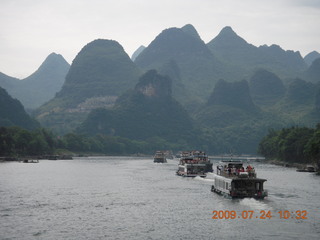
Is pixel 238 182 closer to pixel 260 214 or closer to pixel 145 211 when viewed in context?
pixel 260 214

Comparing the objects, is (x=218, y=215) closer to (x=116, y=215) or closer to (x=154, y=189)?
(x=116, y=215)

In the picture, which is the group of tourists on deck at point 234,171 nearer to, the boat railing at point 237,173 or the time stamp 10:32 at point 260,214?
the boat railing at point 237,173

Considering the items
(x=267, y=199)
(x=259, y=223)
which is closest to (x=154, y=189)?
(x=267, y=199)

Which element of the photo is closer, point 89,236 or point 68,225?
point 89,236

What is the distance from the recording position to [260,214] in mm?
91812

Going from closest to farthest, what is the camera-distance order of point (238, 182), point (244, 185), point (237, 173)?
point (244, 185) < point (238, 182) < point (237, 173)

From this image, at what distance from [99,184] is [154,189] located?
66.1 ft

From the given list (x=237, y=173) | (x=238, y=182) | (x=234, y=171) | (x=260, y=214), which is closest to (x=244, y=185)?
(x=238, y=182)

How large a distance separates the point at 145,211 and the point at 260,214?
19890mm

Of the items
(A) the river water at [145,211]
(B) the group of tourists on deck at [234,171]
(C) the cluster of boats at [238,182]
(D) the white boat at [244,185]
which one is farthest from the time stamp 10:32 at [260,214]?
(B) the group of tourists on deck at [234,171]

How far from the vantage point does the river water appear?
78.9 metres

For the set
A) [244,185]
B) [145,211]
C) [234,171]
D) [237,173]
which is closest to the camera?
[145,211]

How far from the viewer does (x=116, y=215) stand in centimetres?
9456

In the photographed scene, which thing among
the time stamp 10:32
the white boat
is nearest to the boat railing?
the white boat
